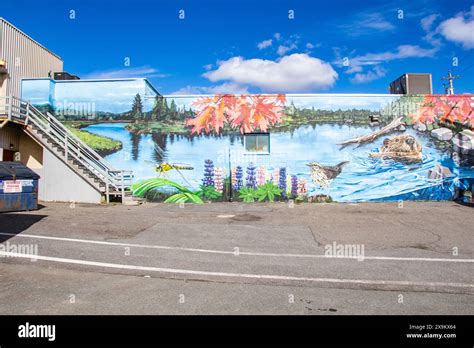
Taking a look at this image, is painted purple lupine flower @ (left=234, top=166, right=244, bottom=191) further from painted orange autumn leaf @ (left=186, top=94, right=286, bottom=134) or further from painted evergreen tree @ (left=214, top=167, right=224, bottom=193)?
painted orange autumn leaf @ (left=186, top=94, right=286, bottom=134)

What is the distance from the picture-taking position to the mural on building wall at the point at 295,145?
18.0 m

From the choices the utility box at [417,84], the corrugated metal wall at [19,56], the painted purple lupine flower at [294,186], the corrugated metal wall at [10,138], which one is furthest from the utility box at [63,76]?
the utility box at [417,84]

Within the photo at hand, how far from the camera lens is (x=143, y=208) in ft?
49.6

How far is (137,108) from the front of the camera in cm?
1817

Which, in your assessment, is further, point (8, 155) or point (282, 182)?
point (282, 182)

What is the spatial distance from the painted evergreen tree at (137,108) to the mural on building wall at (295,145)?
0.16 feet

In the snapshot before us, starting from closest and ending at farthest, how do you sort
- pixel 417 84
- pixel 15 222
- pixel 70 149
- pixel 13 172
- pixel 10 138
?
pixel 15 222 < pixel 13 172 < pixel 10 138 < pixel 70 149 < pixel 417 84

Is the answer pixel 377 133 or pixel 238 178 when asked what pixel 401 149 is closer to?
pixel 377 133

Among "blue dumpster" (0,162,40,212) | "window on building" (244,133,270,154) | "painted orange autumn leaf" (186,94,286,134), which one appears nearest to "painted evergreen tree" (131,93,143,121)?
"painted orange autumn leaf" (186,94,286,134)

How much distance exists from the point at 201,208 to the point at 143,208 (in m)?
2.32

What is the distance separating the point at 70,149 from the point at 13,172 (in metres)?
4.76

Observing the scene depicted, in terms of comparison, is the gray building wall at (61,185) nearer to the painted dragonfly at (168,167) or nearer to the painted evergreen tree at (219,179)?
the painted dragonfly at (168,167)

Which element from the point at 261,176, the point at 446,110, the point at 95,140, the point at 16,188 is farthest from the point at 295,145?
the point at 16,188
